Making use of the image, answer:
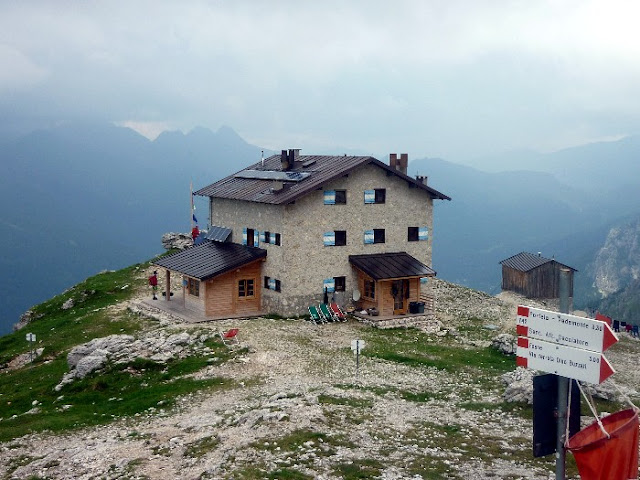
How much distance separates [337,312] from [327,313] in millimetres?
592

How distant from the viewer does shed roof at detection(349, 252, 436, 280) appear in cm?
3703

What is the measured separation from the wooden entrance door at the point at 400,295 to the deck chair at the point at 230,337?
1204 centimetres

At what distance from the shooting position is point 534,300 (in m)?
52.2

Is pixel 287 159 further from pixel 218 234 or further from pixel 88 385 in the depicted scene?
pixel 88 385

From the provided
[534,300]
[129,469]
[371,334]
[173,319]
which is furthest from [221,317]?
[534,300]

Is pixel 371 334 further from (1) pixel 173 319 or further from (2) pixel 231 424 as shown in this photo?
(2) pixel 231 424

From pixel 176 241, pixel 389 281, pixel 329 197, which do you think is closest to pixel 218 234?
pixel 329 197

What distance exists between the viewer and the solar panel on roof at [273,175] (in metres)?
39.1

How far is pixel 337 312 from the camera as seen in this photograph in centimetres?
3650

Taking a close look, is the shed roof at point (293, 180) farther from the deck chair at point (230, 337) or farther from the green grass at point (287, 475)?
the green grass at point (287, 475)

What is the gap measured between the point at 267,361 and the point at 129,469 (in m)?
10.8

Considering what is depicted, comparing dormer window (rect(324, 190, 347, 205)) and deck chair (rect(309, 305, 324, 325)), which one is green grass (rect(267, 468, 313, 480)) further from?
dormer window (rect(324, 190, 347, 205))

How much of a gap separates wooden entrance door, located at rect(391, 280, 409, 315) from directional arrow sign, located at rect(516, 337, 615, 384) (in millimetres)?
28203

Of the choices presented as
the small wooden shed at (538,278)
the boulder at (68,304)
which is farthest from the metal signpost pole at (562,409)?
the small wooden shed at (538,278)
